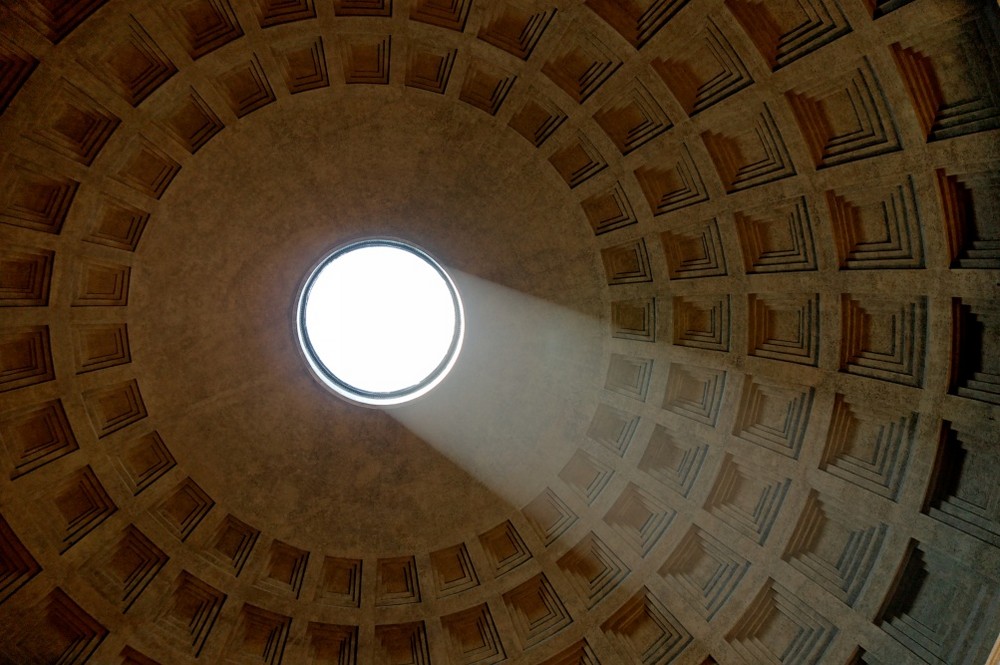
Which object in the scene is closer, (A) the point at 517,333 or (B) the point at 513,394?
(A) the point at 517,333

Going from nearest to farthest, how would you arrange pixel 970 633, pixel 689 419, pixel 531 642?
pixel 970 633, pixel 689 419, pixel 531 642

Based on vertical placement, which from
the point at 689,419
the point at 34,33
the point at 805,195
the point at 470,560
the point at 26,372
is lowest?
the point at 470,560

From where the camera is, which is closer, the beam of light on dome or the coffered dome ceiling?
the coffered dome ceiling

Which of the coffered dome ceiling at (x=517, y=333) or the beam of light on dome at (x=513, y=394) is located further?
the beam of light on dome at (x=513, y=394)

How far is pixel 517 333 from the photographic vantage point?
20.0 meters

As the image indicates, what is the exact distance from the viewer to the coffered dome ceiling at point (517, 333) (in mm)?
14039

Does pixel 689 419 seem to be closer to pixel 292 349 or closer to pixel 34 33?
pixel 292 349

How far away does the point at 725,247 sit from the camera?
54.7 feet

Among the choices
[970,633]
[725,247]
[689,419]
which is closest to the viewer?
[970,633]

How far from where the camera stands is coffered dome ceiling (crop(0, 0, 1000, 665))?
553 inches

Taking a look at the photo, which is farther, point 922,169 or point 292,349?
point 292,349

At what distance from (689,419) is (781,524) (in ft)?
10.8

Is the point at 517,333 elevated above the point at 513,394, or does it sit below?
above

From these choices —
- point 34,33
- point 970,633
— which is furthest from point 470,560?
point 34,33
